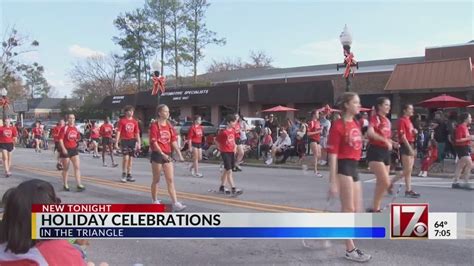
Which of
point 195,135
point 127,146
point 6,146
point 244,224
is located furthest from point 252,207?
point 6,146

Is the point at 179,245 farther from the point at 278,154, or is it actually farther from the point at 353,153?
the point at 278,154

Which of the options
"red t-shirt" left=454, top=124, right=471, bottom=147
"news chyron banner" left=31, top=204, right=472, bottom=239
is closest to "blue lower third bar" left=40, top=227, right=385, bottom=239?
"news chyron banner" left=31, top=204, right=472, bottom=239

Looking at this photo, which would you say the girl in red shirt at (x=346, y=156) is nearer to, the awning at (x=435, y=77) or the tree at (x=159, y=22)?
the tree at (x=159, y=22)

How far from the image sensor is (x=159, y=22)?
7.04 metres

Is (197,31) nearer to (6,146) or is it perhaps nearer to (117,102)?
(6,146)

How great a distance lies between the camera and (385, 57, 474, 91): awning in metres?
21.2

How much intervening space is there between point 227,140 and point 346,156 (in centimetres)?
478

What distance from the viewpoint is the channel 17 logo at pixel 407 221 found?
4.27m

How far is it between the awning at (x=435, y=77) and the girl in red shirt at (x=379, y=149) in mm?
14553

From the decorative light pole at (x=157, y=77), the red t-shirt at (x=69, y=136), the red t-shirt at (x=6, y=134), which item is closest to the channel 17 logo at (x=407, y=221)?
the decorative light pole at (x=157, y=77)

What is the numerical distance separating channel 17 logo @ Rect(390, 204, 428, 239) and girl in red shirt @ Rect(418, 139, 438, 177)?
31.9 ft

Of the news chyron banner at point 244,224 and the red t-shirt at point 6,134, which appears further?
the red t-shirt at point 6,134

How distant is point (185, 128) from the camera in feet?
84.9

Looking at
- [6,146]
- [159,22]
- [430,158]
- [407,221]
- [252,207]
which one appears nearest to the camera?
[407,221]
